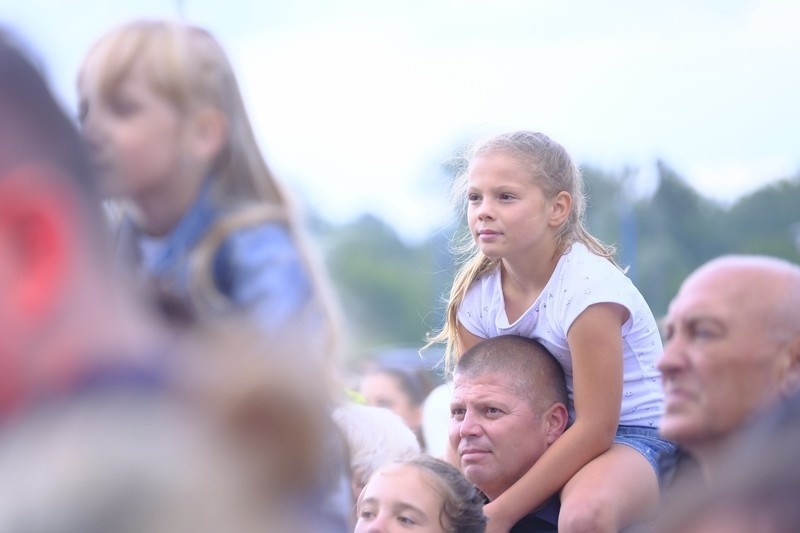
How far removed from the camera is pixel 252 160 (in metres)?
1.68

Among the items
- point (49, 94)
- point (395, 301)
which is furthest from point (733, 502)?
point (395, 301)

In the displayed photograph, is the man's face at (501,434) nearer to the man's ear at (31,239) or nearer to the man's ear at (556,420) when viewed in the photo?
the man's ear at (556,420)

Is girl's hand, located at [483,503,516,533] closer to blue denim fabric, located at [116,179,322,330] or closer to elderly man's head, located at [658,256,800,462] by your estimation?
elderly man's head, located at [658,256,800,462]

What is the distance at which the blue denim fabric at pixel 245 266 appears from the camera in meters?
1.52

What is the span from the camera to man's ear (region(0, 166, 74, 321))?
130cm

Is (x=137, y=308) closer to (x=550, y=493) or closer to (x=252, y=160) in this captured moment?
(x=252, y=160)

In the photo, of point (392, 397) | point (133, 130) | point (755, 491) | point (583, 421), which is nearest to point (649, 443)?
point (583, 421)

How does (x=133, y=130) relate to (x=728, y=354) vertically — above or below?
above

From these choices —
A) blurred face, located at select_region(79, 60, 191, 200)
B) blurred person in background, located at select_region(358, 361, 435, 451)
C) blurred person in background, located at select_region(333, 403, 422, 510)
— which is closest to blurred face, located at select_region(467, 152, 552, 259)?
blurred person in background, located at select_region(333, 403, 422, 510)

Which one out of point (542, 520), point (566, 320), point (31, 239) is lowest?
point (542, 520)

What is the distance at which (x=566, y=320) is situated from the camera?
101 inches

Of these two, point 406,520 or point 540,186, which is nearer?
point 406,520

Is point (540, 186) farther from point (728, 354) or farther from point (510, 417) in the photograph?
point (728, 354)

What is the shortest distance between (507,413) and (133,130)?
1.30 metres
